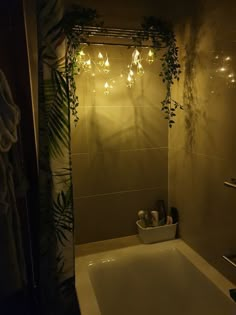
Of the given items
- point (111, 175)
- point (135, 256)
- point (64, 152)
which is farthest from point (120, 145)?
point (135, 256)

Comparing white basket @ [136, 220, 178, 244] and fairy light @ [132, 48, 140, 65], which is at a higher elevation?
fairy light @ [132, 48, 140, 65]

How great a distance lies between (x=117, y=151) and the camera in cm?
171

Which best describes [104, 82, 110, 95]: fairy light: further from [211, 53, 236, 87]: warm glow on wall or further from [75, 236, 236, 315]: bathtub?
[75, 236, 236, 315]: bathtub

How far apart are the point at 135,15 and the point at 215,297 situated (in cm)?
188

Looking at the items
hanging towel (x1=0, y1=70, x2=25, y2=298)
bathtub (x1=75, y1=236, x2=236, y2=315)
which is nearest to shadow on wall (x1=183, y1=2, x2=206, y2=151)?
bathtub (x1=75, y1=236, x2=236, y2=315)

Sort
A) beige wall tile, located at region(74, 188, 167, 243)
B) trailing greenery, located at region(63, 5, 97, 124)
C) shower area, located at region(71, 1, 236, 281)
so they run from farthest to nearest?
beige wall tile, located at region(74, 188, 167, 243)
trailing greenery, located at region(63, 5, 97, 124)
shower area, located at region(71, 1, 236, 281)

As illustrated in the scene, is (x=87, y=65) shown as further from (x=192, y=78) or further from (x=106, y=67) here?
(x=192, y=78)

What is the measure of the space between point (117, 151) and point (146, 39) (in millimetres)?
808

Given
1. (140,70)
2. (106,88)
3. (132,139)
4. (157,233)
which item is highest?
(140,70)

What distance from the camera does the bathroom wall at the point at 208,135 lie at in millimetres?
1201

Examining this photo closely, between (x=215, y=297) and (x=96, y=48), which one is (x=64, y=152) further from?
(x=215, y=297)

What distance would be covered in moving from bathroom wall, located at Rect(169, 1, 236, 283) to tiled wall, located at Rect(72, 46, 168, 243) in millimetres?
201

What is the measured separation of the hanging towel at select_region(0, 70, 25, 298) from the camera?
1224mm

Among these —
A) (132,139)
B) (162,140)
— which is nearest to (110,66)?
(132,139)
